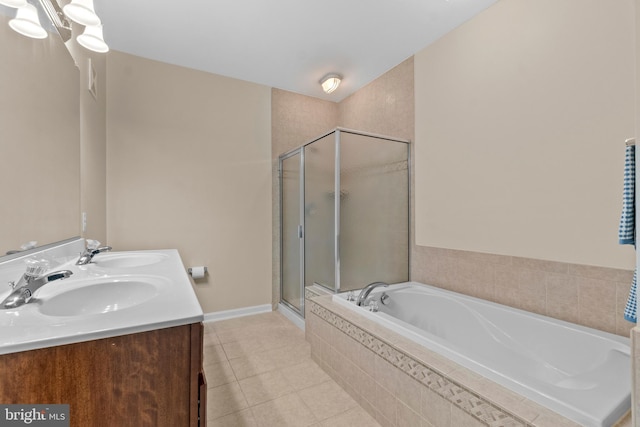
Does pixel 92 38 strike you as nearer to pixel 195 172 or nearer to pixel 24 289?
pixel 195 172

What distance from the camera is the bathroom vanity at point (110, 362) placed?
0.61 metres

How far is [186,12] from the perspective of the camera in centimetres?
199

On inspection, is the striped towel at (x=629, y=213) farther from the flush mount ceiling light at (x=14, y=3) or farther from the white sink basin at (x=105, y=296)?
the flush mount ceiling light at (x=14, y=3)

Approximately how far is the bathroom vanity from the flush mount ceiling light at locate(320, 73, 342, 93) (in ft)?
8.66

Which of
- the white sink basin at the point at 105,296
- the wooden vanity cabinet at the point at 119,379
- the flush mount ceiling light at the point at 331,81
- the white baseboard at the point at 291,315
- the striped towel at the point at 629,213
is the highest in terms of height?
the flush mount ceiling light at the point at 331,81

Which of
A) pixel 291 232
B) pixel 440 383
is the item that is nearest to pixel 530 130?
pixel 440 383

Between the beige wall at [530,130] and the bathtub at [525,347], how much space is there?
39cm

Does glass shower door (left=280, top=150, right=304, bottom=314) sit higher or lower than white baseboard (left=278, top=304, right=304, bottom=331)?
higher

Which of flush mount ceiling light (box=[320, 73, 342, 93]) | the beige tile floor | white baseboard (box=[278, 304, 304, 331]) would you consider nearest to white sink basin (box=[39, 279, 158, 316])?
the beige tile floor

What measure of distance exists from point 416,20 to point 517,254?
5.87 ft

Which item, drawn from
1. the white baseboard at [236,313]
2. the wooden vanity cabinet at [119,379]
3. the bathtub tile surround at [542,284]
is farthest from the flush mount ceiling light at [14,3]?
the bathtub tile surround at [542,284]

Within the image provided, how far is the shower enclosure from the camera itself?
240cm

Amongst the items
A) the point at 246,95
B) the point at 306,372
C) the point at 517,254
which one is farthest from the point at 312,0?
the point at 306,372

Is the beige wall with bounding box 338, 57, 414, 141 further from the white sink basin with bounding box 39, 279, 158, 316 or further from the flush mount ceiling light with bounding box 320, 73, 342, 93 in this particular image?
the white sink basin with bounding box 39, 279, 158, 316
